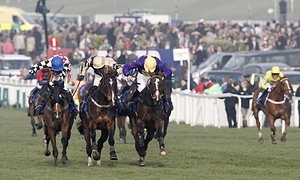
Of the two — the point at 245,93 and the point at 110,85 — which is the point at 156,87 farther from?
the point at 245,93

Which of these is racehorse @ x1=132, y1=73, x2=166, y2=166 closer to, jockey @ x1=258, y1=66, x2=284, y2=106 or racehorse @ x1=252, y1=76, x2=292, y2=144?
racehorse @ x1=252, y1=76, x2=292, y2=144

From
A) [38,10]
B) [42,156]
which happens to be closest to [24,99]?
[38,10]

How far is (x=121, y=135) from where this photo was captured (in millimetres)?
24516

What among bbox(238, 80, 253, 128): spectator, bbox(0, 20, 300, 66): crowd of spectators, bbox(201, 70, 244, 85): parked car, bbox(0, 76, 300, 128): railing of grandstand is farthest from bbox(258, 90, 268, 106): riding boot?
bbox(0, 20, 300, 66): crowd of spectators

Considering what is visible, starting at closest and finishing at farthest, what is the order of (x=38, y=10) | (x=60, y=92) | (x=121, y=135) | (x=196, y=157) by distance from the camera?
(x=60, y=92)
(x=196, y=157)
(x=121, y=135)
(x=38, y=10)

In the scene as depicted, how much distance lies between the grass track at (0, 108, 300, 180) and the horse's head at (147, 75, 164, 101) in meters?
1.05

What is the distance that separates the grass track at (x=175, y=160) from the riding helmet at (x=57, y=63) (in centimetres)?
144

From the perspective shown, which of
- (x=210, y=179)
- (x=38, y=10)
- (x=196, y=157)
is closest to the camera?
(x=210, y=179)

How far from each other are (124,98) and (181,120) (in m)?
14.0

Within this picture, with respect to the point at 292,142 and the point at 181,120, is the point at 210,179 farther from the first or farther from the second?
the point at 181,120

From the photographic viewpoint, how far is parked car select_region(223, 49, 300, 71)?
39.9 m

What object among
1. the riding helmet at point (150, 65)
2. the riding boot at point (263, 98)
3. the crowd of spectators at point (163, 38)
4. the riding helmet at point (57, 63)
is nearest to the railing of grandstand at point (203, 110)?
the riding boot at point (263, 98)

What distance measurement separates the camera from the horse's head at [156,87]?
59.4 feet

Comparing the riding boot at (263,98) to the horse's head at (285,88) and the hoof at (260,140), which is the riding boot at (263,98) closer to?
the horse's head at (285,88)
